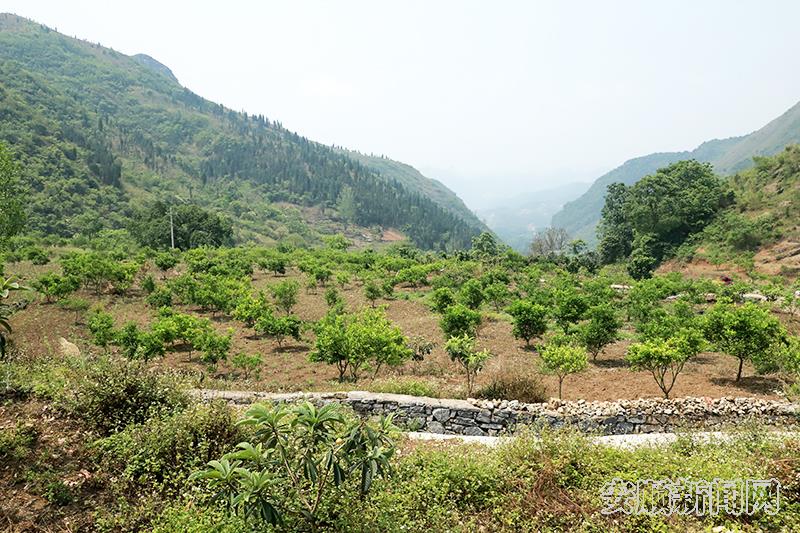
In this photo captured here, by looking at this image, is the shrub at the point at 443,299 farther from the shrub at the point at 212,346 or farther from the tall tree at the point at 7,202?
the tall tree at the point at 7,202

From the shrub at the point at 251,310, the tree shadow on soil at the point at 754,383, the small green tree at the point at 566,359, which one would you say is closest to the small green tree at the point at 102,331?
the shrub at the point at 251,310

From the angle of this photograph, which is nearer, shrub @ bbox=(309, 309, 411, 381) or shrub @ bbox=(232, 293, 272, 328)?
shrub @ bbox=(309, 309, 411, 381)

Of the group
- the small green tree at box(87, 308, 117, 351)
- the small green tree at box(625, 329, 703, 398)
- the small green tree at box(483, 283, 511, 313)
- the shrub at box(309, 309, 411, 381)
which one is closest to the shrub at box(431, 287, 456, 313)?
the small green tree at box(483, 283, 511, 313)

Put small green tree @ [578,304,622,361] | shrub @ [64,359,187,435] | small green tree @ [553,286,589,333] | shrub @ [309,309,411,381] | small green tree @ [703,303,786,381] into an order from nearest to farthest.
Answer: shrub @ [64,359,187,435], small green tree @ [703,303,786,381], shrub @ [309,309,411,381], small green tree @ [578,304,622,361], small green tree @ [553,286,589,333]

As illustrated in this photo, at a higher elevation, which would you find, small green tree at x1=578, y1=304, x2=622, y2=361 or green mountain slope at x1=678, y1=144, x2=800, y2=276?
green mountain slope at x1=678, y1=144, x2=800, y2=276

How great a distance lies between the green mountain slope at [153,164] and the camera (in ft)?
214

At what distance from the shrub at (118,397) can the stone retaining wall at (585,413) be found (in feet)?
7.96

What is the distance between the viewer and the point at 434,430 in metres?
9.16

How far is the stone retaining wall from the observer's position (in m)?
8.95

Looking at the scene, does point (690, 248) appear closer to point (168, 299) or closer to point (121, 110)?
point (168, 299)

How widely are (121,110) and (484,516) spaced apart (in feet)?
660

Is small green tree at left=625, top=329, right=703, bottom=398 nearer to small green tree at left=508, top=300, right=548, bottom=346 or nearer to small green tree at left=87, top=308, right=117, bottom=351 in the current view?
small green tree at left=508, top=300, right=548, bottom=346

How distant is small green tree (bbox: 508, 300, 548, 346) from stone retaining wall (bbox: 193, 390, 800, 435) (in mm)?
7034

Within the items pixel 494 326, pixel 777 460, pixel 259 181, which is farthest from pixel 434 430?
pixel 259 181
